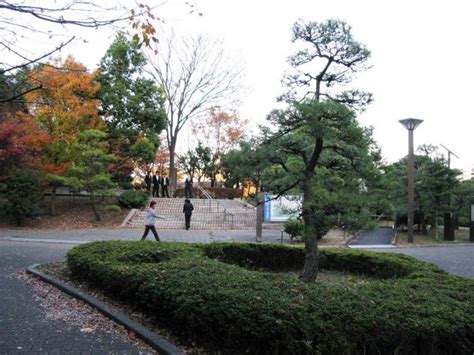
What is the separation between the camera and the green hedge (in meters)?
4.09

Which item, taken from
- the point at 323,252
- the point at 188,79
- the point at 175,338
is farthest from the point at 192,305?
the point at 188,79

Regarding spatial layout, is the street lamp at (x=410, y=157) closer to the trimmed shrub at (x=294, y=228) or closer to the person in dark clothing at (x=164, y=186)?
the trimmed shrub at (x=294, y=228)

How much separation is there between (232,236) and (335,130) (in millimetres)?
12177

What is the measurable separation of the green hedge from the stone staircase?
1565 centimetres

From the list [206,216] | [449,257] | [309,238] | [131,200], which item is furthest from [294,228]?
[131,200]

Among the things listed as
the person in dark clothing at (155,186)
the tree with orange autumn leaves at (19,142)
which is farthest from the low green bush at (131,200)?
the tree with orange autumn leaves at (19,142)

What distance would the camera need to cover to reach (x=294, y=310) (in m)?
4.21

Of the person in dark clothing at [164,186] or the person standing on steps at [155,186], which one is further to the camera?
the person in dark clothing at [164,186]

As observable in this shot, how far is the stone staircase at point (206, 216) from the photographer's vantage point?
21953 mm

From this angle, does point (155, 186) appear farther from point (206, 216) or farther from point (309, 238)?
point (309, 238)

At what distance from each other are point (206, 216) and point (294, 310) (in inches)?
809

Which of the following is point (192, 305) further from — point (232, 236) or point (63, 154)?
point (63, 154)

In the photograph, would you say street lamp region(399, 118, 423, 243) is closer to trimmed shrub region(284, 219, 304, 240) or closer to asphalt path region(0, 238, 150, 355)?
trimmed shrub region(284, 219, 304, 240)

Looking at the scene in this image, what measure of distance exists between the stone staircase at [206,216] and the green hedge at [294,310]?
15647 mm
